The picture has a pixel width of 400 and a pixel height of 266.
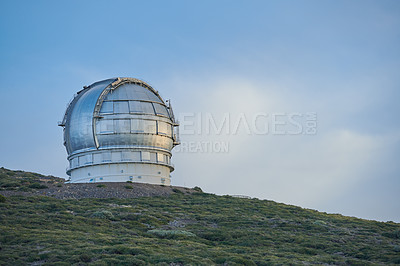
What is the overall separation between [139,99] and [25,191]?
15.8m

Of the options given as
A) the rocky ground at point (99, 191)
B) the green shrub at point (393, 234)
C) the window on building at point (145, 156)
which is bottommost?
the green shrub at point (393, 234)

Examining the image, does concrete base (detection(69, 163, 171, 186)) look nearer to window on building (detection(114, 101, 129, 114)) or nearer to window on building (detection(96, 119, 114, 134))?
window on building (detection(96, 119, 114, 134))

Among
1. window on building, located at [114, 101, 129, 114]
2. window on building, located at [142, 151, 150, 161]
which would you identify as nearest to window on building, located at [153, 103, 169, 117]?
window on building, located at [114, 101, 129, 114]

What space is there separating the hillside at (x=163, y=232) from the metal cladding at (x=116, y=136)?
416 cm

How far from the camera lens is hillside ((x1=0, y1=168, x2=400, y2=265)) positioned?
22094mm

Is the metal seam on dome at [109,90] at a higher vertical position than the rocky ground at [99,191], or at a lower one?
higher

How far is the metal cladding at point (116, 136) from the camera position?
50.4 metres

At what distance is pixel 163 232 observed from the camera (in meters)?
29.3

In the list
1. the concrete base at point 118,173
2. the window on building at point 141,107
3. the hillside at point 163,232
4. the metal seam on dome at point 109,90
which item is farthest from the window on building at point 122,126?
the hillside at point 163,232

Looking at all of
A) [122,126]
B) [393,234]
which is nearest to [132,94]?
[122,126]

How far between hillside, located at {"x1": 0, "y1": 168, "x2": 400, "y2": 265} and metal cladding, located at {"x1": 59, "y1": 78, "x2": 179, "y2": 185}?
4.16 m

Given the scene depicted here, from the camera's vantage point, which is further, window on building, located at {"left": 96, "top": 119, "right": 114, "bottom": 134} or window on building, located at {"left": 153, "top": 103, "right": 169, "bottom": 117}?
window on building, located at {"left": 153, "top": 103, "right": 169, "bottom": 117}

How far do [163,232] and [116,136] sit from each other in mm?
22515

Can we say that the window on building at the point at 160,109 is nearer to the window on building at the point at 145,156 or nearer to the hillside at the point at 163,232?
the window on building at the point at 145,156
